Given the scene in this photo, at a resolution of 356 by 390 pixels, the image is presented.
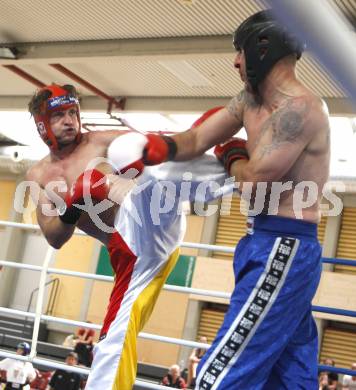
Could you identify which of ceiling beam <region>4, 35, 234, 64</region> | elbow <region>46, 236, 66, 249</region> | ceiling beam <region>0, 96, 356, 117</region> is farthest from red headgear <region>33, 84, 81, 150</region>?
ceiling beam <region>0, 96, 356, 117</region>

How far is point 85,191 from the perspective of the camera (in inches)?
108

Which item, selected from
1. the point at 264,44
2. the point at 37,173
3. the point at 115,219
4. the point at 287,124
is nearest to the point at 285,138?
the point at 287,124

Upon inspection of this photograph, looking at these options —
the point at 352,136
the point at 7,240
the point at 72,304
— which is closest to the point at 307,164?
the point at 352,136

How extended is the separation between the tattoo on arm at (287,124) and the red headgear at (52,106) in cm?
135

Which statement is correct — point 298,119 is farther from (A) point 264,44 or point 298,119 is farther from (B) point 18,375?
(B) point 18,375

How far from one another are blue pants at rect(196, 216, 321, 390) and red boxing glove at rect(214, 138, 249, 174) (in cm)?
23

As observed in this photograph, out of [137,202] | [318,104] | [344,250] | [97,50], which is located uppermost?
[97,50]

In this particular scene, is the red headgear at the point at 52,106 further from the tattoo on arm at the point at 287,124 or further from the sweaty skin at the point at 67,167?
the tattoo on arm at the point at 287,124

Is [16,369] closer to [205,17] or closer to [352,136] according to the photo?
[205,17]

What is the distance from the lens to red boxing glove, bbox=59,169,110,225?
275cm

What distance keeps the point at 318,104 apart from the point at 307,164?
7.2 inches

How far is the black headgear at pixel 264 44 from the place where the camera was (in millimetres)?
2152

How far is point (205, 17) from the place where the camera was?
6.82 metres

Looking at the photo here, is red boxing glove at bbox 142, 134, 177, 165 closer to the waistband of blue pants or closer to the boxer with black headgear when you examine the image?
the boxer with black headgear
